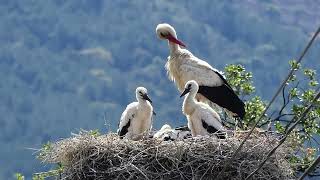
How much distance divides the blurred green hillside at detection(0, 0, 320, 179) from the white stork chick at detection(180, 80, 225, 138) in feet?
356

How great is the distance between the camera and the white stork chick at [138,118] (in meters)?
10.8

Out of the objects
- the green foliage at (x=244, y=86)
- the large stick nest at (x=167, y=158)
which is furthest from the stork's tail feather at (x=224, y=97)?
the large stick nest at (x=167, y=158)

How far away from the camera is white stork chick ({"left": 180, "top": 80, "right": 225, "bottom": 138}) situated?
1068cm

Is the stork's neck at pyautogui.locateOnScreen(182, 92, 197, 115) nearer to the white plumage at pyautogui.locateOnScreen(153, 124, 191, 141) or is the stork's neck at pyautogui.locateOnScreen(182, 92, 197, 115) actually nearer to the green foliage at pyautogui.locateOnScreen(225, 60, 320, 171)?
the white plumage at pyautogui.locateOnScreen(153, 124, 191, 141)

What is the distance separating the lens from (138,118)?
1092 cm

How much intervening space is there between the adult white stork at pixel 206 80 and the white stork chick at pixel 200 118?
1720 mm

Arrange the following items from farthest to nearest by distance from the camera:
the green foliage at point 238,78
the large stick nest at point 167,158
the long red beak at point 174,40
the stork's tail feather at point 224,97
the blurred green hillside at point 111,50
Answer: the blurred green hillside at point 111,50 < the green foliage at point 238,78 < the long red beak at point 174,40 < the stork's tail feather at point 224,97 < the large stick nest at point 167,158

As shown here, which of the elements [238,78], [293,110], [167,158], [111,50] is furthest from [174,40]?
[111,50]

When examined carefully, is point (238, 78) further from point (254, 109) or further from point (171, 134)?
point (171, 134)

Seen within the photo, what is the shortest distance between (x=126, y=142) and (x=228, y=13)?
490 ft

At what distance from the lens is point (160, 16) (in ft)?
497

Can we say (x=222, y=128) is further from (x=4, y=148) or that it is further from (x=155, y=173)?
(x=4, y=148)

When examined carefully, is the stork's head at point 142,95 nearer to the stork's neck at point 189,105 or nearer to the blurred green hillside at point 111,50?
the stork's neck at point 189,105

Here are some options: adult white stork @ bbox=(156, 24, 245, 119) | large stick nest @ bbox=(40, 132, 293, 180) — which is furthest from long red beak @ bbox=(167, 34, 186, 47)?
large stick nest @ bbox=(40, 132, 293, 180)
